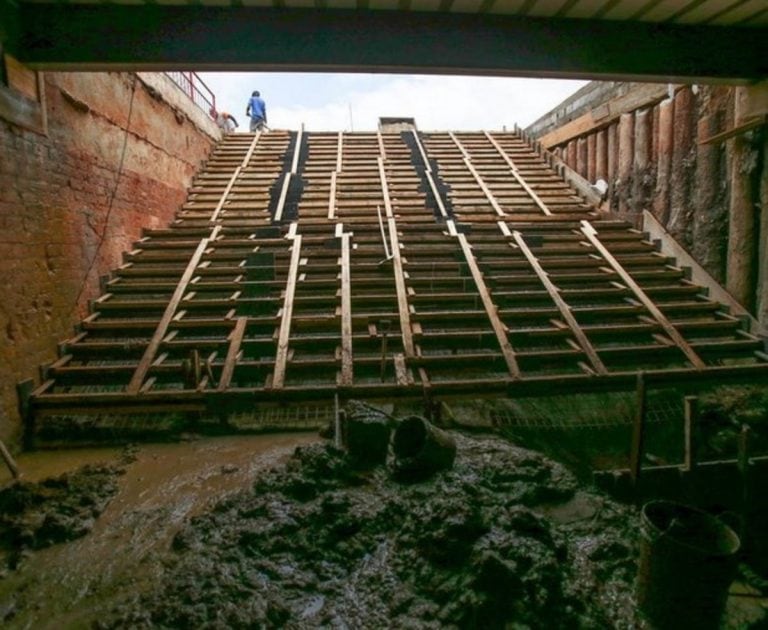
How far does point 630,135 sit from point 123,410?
737 centimetres

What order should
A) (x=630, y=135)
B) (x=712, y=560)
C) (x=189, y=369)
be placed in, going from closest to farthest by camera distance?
(x=712, y=560)
(x=189, y=369)
(x=630, y=135)

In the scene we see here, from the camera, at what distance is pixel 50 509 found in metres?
2.95

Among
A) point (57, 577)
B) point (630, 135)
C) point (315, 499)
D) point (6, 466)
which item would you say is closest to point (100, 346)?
point (6, 466)

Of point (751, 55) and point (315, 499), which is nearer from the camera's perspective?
point (315, 499)

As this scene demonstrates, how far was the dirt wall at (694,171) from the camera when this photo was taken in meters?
4.87

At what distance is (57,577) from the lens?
2.46m

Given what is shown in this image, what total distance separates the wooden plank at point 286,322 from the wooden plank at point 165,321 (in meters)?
1.17

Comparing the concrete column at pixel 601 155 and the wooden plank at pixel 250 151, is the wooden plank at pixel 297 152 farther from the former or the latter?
the concrete column at pixel 601 155

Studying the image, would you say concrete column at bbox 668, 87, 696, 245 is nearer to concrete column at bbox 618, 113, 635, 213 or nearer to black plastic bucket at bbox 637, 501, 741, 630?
concrete column at bbox 618, 113, 635, 213

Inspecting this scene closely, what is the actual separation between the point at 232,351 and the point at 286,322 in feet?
2.11

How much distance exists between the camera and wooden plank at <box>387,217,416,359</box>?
454 cm

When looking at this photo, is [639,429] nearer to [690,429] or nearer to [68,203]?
[690,429]

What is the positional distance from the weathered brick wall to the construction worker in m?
4.83

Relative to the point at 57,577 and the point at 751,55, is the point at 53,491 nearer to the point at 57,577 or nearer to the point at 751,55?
the point at 57,577
